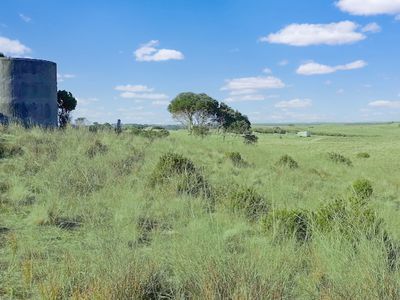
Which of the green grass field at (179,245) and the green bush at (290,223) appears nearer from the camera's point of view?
the green grass field at (179,245)

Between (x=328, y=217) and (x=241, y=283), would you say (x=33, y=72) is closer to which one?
(x=328, y=217)

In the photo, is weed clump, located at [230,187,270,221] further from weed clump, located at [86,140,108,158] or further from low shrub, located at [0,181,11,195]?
weed clump, located at [86,140,108,158]

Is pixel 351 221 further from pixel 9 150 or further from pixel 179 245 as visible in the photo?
pixel 9 150

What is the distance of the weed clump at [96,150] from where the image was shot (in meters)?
13.6

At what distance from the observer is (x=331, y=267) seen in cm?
422

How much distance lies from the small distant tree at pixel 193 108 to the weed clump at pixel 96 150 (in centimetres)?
4364

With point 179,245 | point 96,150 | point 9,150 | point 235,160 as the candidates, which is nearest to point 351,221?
point 179,245

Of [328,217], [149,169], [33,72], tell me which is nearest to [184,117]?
[33,72]

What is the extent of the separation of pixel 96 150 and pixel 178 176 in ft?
17.6

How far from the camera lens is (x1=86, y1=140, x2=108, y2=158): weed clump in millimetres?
13641

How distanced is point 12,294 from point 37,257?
93 centimetres

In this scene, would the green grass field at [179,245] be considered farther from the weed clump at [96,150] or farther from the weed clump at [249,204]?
the weed clump at [96,150]


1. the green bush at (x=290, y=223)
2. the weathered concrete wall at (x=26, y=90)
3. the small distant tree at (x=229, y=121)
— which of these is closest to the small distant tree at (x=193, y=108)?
the small distant tree at (x=229, y=121)

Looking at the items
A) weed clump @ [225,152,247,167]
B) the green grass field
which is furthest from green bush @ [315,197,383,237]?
weed clump @ [225,152,247,167]
